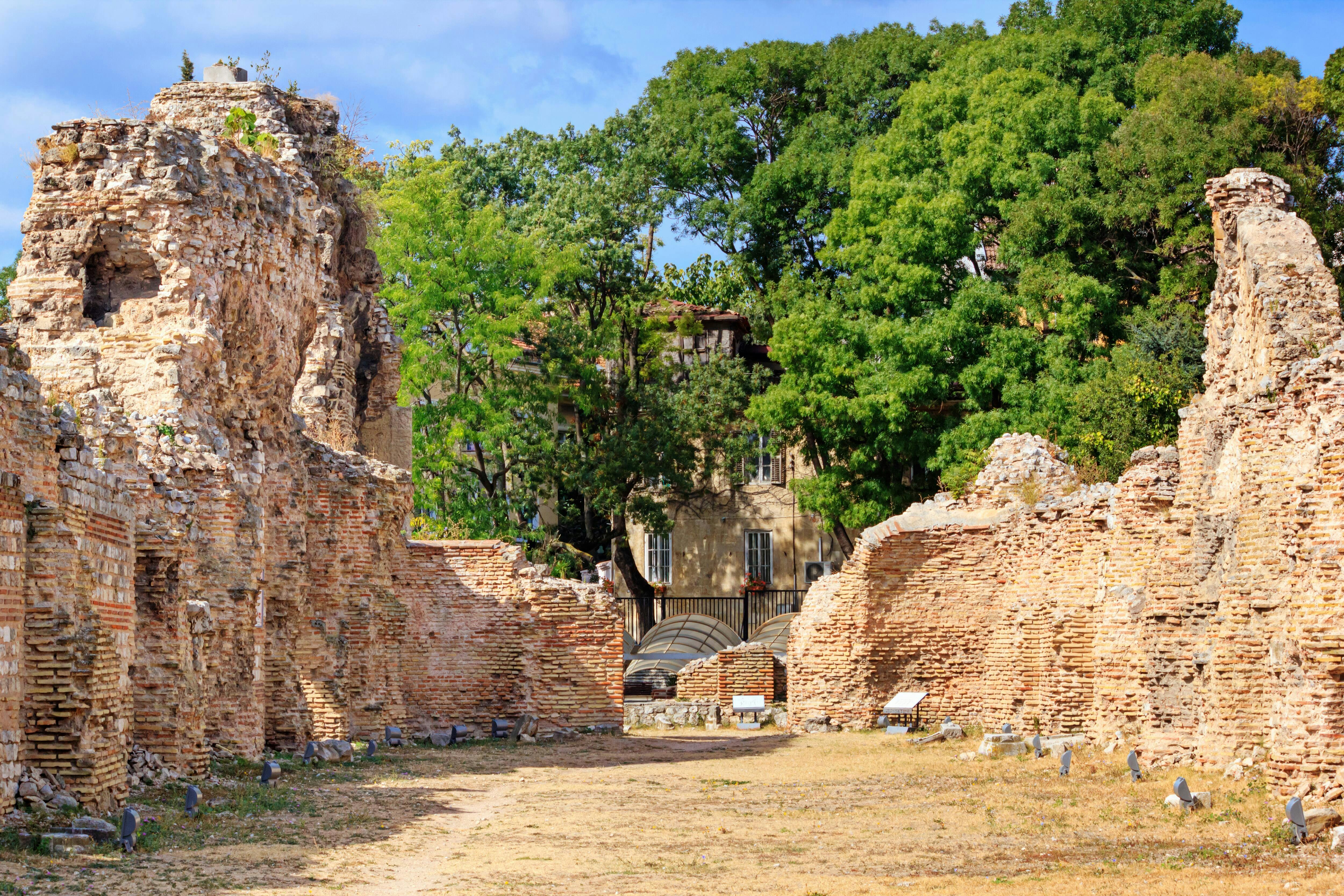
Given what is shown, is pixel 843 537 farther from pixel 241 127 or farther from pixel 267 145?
pixel 241 127

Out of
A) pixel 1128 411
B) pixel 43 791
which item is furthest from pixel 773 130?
pixel 43 791

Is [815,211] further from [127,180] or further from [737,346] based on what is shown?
[127,180]

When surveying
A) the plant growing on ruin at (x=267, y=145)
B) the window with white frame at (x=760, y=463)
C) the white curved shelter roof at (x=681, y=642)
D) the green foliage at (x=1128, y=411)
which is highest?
the plant growing on ruin at (x=267, y=145)

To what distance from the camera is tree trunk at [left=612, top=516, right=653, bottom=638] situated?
117 ft

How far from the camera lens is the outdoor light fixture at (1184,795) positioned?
1262 cm

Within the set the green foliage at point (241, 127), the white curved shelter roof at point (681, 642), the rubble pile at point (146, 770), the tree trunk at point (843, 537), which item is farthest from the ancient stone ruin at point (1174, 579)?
the green foliage at point (241, 127)

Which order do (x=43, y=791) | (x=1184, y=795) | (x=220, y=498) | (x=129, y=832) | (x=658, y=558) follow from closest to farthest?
(x=129, y=832), (x=43, y=791), (x=1184, y=795), (x=220, y=498), (x=658, y=558)

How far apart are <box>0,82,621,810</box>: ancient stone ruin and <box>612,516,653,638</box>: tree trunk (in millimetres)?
10623

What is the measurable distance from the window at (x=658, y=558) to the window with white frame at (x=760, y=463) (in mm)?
2774

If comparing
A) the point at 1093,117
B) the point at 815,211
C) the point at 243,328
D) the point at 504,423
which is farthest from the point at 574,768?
the point at 815,211

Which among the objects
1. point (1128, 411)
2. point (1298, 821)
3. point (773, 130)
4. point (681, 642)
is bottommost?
point (1298, 821)

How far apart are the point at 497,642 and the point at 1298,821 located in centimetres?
1420

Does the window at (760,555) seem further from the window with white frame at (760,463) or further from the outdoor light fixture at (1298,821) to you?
the outdoor light fixture at (1298,821)

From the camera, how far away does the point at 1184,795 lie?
12.7m
